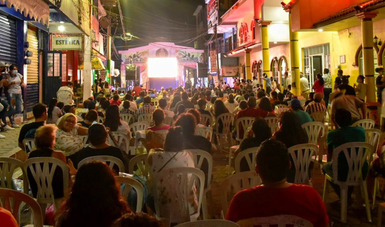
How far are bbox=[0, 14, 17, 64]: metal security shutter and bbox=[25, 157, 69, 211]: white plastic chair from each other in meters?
8.65

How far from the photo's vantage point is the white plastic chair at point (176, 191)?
3.81 meters

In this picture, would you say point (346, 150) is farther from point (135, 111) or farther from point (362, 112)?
point (135, 111)

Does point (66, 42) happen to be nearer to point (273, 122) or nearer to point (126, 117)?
point (126, 117)

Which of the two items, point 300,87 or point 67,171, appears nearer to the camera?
point 67,171

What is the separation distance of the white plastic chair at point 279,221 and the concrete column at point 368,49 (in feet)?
36.4

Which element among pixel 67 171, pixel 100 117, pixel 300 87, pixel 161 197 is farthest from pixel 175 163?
pixel 300 87

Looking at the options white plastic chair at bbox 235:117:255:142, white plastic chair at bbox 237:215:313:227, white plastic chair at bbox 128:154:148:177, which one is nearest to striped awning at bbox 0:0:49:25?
white plastic chair at bbox 128:154:148:177

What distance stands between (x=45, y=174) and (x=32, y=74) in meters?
11.9

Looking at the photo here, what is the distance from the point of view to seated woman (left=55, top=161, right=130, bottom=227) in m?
2.30

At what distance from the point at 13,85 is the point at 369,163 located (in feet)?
31.0

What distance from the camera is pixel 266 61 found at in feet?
69.2

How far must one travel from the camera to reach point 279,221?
2.52 m

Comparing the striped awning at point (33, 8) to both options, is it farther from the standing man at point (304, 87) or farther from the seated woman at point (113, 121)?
the standing man at point (304, 87)

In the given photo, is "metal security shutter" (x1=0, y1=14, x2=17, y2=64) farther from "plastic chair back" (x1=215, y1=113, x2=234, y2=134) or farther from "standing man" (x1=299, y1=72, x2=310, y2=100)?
"standing man" (x1=299, y1=72, x2=310, y2=100)
